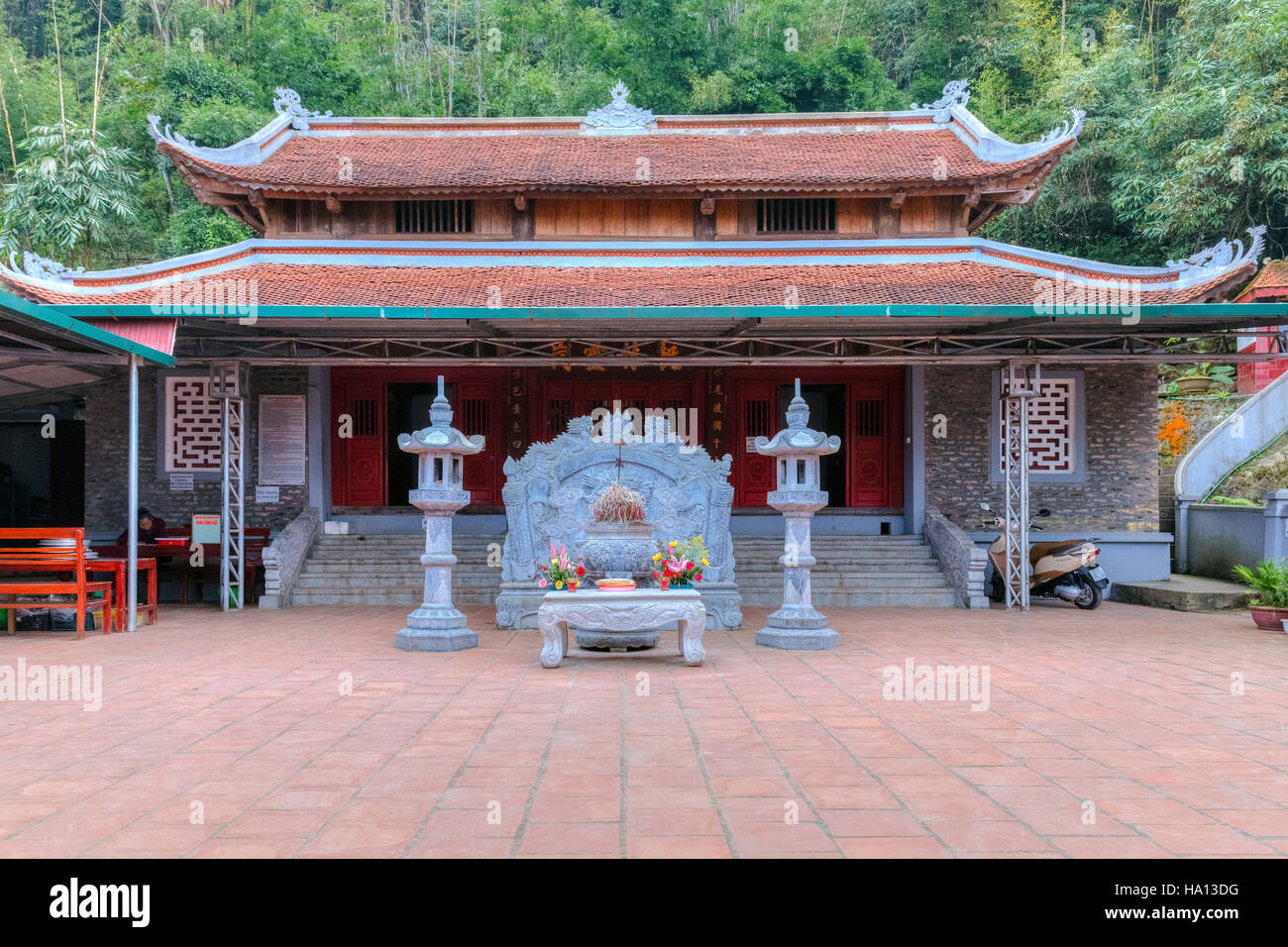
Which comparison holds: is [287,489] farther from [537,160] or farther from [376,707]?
[376,707]

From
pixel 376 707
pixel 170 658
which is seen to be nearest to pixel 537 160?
pixel 170 658

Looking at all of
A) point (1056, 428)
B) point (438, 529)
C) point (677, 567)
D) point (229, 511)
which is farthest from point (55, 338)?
point (1056, 428)

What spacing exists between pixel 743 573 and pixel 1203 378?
12.8 meters

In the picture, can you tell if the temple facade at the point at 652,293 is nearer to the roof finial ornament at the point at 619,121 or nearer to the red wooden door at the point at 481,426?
the red wooden door at the point at 481,426

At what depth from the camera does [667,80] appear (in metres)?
29.5

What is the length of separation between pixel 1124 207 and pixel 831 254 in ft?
40.3

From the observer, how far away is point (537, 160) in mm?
14656

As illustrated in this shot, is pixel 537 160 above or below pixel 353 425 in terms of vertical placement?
above

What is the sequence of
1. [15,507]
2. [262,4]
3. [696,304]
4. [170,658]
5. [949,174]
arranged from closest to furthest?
[170,658], [696,304], [949,174], [15,507], [262,4]

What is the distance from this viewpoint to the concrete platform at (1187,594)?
39.0 feet

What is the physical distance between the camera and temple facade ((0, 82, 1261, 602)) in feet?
41.3

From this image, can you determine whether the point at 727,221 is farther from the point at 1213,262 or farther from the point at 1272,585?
the point at 1272,585

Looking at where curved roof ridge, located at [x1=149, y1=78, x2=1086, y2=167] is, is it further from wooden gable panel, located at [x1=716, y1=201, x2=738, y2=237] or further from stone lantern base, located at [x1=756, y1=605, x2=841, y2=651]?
stone lantern base, located at [x1=756, y1=605, x2=841, y2=651]

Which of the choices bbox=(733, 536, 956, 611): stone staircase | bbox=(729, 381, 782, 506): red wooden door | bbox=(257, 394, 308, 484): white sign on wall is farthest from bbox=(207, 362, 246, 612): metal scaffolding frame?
bbox=(729, 381, 782, 506): red wooden door
